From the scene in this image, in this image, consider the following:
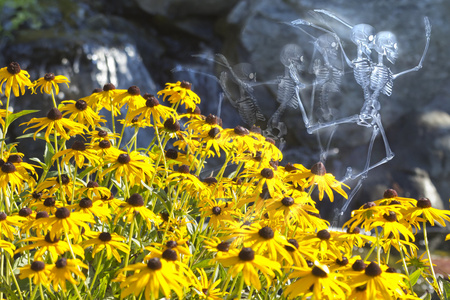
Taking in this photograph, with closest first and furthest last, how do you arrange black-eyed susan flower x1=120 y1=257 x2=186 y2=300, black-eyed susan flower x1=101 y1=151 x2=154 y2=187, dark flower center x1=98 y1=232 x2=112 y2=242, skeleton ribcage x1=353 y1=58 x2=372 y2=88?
black-eyed susan flower x1=120 y1=257 x2=186 y2=300, dark flower center x1=98 y1=232 x2=112 y2=242, black-eyed susan flower x1=101 y1=151 x2=154 y2=187, skeleton ribcage x1=353 y1=58 x2=372 y2=88

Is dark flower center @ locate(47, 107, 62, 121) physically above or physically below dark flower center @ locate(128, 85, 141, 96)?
below

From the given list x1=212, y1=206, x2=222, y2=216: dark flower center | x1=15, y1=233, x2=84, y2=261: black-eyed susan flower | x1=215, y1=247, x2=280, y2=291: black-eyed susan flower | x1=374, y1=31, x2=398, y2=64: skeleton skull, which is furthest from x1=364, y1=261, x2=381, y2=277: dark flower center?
x1=374, y1=31, x2=398, y2=64: skeleton skull

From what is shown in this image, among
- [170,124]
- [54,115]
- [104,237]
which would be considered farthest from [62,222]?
[170,124]

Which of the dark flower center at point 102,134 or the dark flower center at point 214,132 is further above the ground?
the dark flower center at point 214,132

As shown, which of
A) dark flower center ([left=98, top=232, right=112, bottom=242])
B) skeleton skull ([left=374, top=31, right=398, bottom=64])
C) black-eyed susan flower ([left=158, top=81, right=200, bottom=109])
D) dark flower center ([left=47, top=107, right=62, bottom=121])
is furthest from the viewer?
skeleton skull ([left=374, top=31, right=398, bottom=64])

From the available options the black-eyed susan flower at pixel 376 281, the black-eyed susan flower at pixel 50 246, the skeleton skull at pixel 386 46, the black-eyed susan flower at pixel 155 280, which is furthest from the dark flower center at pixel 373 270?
the skeleton skull at pixel 386 46

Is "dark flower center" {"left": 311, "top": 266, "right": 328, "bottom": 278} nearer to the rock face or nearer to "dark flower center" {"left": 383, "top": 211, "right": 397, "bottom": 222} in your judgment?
"dark flower center" {"left": 383, "top": 211, "right": 397, "bottom": 222}

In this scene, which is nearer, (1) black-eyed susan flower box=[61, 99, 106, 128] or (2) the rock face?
(1) black-eyed susan flower box=[61, 99, 106, 128]

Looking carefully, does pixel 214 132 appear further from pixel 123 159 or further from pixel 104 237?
pixel 104 237

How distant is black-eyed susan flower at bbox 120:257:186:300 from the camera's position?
45.6 inches

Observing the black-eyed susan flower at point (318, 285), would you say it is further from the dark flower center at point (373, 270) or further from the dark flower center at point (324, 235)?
the dark flower center at point (324, 235)

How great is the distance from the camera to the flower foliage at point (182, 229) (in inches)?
49.3

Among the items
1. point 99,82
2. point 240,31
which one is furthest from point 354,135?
point 99,82

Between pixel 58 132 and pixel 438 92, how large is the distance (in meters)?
4.28
